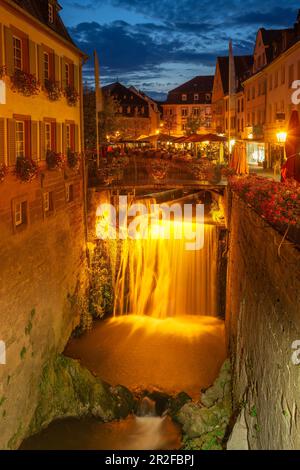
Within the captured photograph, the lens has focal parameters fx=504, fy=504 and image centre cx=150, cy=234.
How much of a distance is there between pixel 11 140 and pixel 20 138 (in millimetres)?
1593

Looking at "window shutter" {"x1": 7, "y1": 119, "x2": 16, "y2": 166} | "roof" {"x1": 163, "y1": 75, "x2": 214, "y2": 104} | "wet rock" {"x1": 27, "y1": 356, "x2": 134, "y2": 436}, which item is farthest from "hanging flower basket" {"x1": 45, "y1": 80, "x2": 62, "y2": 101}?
"roof" {"x1": 163, "y1": 75, "x2": 214, "y2": 104}

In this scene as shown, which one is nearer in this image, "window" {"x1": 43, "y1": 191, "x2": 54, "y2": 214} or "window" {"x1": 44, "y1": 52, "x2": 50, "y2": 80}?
"window" {"x1": 43, "y1": 191, "x2": 54, "y2": 214}

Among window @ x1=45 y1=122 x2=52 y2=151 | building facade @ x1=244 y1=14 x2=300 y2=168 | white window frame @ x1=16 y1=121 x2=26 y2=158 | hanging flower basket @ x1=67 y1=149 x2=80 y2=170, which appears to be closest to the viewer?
white window frame @ x1=16 y1=121 x2=26 y2=158

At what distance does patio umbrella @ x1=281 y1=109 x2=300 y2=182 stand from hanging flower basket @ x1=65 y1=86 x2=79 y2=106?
9.29 metres

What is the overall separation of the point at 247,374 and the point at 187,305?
11509 mm

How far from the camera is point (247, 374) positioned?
1238cm

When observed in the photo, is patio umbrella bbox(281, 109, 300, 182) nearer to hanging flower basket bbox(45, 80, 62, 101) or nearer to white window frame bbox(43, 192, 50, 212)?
white window frame bbox(43, 192, 50, 212)

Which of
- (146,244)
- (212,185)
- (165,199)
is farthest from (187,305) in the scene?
(165,199)

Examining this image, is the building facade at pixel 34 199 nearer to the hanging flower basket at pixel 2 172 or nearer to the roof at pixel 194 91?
the hanging flower basket at pixel 2 172

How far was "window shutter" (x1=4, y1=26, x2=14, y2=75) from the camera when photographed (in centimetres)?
1401

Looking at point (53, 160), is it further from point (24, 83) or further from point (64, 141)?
point (24, 83)

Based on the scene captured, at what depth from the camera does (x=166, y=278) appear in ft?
81.4
